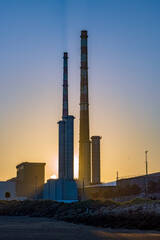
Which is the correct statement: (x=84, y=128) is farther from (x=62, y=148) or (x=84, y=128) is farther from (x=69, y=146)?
(x=62, y=148)

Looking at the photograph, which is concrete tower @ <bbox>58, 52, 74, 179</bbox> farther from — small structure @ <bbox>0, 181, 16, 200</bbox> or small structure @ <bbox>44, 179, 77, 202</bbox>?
small structure @ <bbox>0, 181, 16, 200</bbox>

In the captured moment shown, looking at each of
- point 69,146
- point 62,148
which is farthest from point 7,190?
point 69,146

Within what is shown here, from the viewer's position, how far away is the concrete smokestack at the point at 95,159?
2884 inches

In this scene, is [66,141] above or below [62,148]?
above

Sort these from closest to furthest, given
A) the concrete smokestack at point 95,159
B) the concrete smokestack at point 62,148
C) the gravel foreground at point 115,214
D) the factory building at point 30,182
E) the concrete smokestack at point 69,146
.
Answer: the gravel foreground at point 115,214 < the concrete smokestack at point 69,146 < the concrete smokestack at point 62,148 < the concrete smokestack at point 95,159 < the factory building at point 30,182

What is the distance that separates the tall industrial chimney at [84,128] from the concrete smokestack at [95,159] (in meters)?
1.29

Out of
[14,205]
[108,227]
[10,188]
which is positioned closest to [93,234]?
[108,227]

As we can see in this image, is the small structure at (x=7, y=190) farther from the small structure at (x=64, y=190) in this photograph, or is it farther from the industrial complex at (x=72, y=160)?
the small structure at (x=64, y=190)

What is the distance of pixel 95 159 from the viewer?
240 feet

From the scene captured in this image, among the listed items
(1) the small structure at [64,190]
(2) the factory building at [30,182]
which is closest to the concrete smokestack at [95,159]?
(1) the small structure at [64,190]

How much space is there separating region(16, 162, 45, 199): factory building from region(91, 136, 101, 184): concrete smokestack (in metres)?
11.4

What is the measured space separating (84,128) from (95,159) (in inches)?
243

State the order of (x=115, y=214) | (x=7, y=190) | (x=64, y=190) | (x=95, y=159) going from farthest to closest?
(x=7, y=190)
(x=95, y=159)
(x=64, y=190)
(x=115, y=214)

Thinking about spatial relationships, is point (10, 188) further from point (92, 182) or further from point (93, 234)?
point (93, 234)
